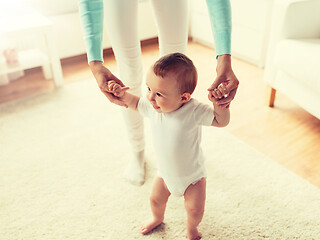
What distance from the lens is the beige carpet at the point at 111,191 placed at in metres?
1.12

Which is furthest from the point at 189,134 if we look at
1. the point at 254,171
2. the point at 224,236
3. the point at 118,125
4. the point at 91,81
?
the point at 91,81

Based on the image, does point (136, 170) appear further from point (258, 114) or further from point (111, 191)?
point (258, 114)

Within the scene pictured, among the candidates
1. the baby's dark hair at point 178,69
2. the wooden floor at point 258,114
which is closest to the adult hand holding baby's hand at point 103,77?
the baby's dark hair at point 178,69

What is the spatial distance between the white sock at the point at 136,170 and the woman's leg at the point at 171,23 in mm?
453

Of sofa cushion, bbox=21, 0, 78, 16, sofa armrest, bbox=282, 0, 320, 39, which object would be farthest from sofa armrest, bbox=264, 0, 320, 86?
sofa cushion, bbox=21, 0, 78, 16

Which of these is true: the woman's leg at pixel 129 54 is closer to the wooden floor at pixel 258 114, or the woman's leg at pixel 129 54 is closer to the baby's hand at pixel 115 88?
the baby's hand at pixel 115 88

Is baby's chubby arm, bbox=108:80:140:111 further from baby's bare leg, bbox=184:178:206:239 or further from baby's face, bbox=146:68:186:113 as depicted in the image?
baby's bare leg, bbox=184:178:206:239

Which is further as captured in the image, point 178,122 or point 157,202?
point 157,202

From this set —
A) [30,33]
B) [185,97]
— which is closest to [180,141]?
[185,97]

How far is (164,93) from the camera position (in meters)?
0.85

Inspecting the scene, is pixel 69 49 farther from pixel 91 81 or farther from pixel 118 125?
pixel 118 125

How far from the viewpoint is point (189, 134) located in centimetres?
91

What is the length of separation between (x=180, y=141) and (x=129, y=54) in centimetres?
39

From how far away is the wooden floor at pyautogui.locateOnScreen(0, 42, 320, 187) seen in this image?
148 centimetres
